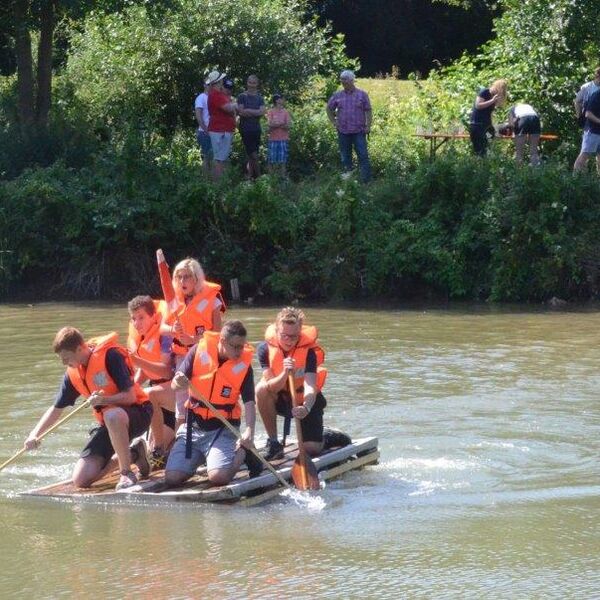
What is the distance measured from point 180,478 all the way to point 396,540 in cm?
179

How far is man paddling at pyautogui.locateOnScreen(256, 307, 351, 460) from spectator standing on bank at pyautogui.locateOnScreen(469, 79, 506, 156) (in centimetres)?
973

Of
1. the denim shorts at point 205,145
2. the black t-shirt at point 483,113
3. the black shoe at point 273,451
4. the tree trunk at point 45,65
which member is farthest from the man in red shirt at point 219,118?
the black shoe at point 273,451

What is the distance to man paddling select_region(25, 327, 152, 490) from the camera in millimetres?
9555

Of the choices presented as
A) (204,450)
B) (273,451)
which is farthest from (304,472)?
(204,450)

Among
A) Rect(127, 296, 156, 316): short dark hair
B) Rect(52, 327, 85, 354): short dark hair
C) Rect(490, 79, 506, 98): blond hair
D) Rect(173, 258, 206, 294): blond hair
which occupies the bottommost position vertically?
Rect(52, 327, 85, 354): short dark hair

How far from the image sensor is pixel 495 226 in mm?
19156

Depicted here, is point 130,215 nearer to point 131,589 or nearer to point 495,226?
point 495,226

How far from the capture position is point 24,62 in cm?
2350

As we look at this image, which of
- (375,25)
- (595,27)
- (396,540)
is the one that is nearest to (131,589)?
(396,540)

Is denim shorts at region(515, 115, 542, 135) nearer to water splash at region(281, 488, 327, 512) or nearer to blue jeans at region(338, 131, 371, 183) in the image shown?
blue jeans at region(338, 131, 371, 183)

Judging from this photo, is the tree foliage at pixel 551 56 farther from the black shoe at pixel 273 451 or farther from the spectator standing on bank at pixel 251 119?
the black shoe at pixel 273 451

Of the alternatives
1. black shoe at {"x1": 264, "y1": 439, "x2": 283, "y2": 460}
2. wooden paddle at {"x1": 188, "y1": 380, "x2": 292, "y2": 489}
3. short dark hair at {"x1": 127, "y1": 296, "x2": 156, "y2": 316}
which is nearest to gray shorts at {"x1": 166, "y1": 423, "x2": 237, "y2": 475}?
wooden paddle at {"x1": 188, "y1": 380, "x2": 292, "y2": 489}

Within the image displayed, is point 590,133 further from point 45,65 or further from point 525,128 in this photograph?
point 45,65

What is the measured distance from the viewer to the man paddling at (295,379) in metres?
10.0
